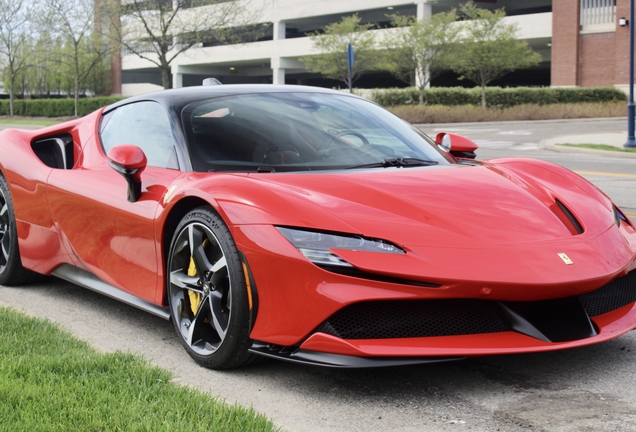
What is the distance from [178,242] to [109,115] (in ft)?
5.45

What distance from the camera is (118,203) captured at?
4.16 meters

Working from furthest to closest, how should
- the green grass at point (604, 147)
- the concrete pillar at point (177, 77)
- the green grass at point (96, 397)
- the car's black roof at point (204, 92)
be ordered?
the concrete pillar at point (177, 77) < the green grass at point (604, 147) < the car's black roof at point (204, 92) < the green grass at point (96, 397)

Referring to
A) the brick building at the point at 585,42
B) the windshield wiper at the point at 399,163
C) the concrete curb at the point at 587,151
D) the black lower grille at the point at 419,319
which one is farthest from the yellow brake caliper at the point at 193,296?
the brick building at the point at 585,42

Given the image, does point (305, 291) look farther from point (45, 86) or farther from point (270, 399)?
point (45, 86)

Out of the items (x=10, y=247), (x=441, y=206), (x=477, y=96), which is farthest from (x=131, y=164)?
(x=477, y=96)

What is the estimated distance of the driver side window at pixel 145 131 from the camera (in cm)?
418

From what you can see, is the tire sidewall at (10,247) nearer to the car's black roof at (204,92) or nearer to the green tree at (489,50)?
the car's black roof at (204,92)

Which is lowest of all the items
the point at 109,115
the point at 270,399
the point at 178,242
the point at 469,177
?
the point at 270,399

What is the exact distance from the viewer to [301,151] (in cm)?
403

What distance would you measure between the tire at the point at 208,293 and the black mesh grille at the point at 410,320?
45cm

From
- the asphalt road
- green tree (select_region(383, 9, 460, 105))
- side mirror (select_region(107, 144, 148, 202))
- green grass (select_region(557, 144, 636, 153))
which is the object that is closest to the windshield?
side mirror (select_region(107, 144, 148, 202))

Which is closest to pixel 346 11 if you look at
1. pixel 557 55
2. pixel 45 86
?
pixel 557 55

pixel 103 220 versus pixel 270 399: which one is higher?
pixel 103 220

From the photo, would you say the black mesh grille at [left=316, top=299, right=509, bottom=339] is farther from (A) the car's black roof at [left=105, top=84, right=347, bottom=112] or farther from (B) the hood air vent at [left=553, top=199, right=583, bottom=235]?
(A) the car's black roof at [left=105, top=84, right=347, bottom=112]
